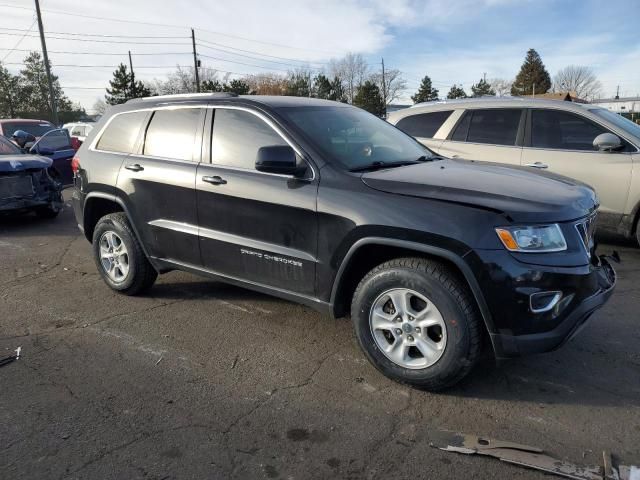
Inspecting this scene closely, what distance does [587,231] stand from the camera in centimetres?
317

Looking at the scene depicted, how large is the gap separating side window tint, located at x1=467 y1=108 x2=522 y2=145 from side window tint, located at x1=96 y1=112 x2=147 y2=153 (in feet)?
14.0

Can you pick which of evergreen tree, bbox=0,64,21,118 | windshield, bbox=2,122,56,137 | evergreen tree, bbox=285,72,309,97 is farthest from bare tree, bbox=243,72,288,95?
windshield, bbox=2,122,56,137

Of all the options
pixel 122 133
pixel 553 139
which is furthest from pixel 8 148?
pixel 553 139

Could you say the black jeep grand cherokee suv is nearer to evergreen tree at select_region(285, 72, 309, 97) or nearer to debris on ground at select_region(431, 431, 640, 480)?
debris on ground at select_region(431, 431, 640, 480)

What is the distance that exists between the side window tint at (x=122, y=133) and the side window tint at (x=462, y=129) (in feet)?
13.6

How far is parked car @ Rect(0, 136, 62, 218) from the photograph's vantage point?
312 inches

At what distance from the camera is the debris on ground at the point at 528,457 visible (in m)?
2.39

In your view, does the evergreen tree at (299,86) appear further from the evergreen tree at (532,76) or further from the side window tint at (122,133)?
the side window tint at (122,133)

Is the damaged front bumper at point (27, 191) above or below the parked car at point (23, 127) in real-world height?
below

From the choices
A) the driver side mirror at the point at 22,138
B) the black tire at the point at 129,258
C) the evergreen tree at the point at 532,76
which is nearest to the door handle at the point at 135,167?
the black tire at the point at 129,258

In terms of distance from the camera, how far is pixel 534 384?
3230 mm

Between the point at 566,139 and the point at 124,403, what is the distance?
5.70 m

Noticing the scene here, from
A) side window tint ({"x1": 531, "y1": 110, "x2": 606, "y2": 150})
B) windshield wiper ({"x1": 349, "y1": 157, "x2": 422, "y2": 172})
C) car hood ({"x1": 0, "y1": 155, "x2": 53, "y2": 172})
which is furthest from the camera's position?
car hood ({"x1": 0, "y1": 155, "x2": 53, "y2": 172})

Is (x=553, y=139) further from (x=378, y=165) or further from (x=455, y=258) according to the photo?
(x=455, y=258)
